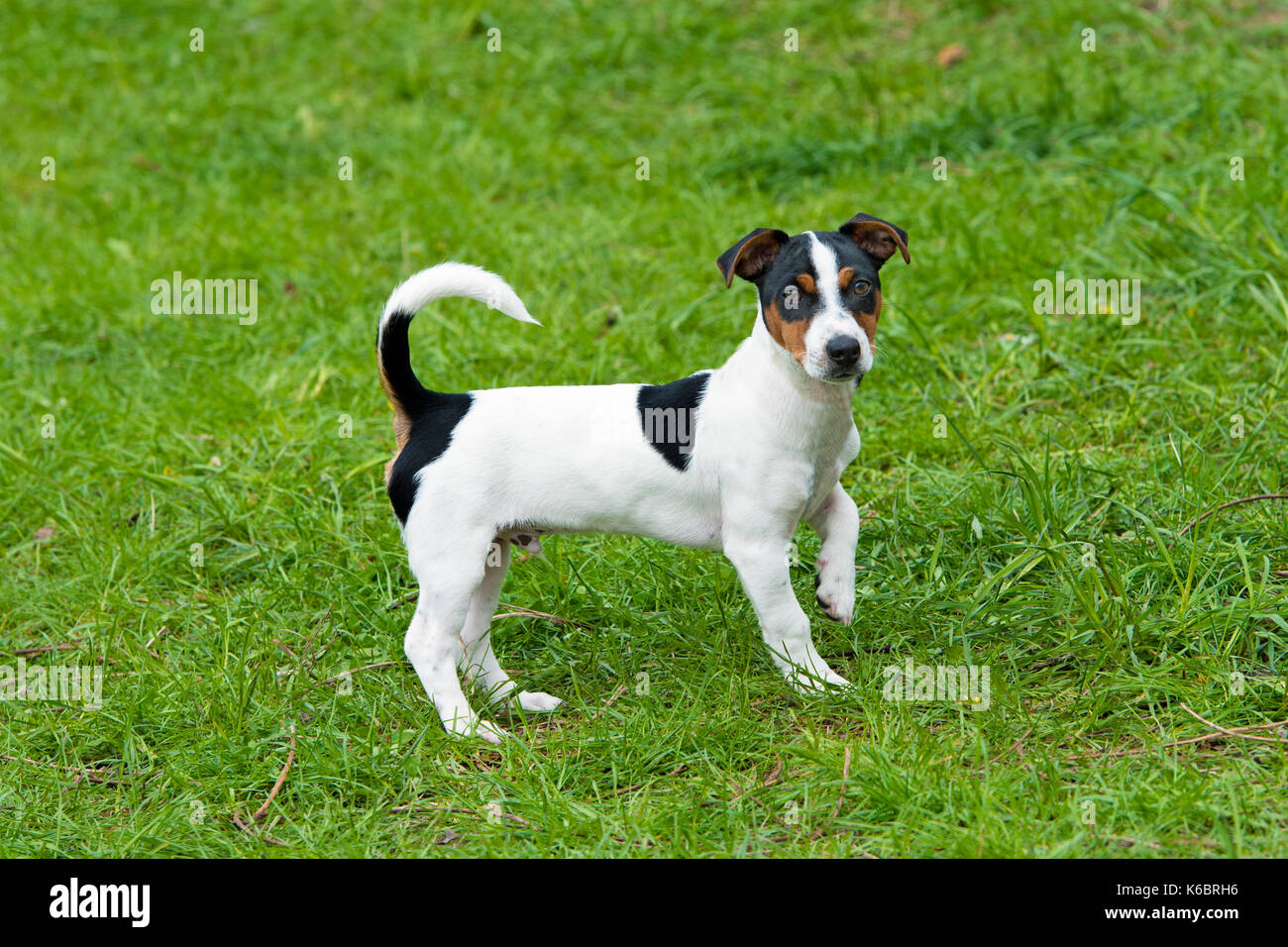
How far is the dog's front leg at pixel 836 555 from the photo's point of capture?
409 centimetres

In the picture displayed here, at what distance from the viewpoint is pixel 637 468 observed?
4.07 metres

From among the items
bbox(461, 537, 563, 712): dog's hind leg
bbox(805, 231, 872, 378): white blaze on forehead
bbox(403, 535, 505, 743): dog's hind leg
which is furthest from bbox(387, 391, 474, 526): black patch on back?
bbox(805, 231, 872, 378): white blaze on forehead

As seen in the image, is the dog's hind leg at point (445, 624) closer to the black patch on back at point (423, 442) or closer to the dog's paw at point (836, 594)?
the black patch on back at point (423, 442)

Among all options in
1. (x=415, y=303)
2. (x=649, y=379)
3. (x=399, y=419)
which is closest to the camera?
(x=415, y=303)

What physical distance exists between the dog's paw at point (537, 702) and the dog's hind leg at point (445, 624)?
217 mm

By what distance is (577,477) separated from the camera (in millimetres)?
4066

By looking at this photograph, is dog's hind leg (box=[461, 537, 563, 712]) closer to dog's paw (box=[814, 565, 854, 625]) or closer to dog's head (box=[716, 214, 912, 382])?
dog's paw (box=[814, 565, 854, 625])

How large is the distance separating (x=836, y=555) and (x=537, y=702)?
1.10 m

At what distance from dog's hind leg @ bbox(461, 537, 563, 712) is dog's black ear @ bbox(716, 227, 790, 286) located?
1206 mm

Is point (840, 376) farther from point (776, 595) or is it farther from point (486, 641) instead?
Result: point (486, 641)

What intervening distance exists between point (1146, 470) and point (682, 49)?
18.8ft

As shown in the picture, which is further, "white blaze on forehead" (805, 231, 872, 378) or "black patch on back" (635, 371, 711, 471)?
"black patch on back" (635, 371, 711, 471)

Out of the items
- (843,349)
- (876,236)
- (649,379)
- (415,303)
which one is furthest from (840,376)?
(649,379)

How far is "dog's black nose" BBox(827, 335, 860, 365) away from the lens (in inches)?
141
